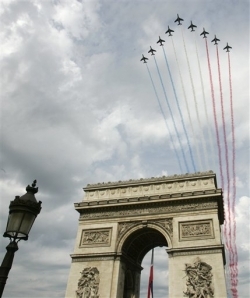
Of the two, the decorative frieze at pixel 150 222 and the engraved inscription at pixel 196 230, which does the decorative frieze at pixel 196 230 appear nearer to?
the engraved inscription at pixel 196 230

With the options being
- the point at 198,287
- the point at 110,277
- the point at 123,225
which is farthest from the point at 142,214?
the point at 198,287

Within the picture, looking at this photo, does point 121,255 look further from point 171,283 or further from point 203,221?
point 203,221

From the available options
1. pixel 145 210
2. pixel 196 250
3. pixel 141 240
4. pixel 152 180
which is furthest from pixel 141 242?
pixel 196 250

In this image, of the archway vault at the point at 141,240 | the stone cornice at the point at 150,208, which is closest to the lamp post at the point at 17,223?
the archway vault at the point at 141,240

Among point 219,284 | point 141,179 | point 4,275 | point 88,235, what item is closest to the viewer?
point 4,275

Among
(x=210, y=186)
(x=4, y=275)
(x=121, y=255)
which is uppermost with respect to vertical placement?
(x=210, y=186)

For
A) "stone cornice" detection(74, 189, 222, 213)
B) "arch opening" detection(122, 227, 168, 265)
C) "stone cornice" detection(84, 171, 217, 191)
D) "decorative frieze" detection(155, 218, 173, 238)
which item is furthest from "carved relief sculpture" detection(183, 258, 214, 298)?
"stone cornice" detection(84, 171, 217, 191)

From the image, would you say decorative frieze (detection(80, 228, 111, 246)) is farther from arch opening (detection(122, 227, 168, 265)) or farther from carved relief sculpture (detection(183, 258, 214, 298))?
carved relief sculpture (detection(183, 258, 214, 298))
